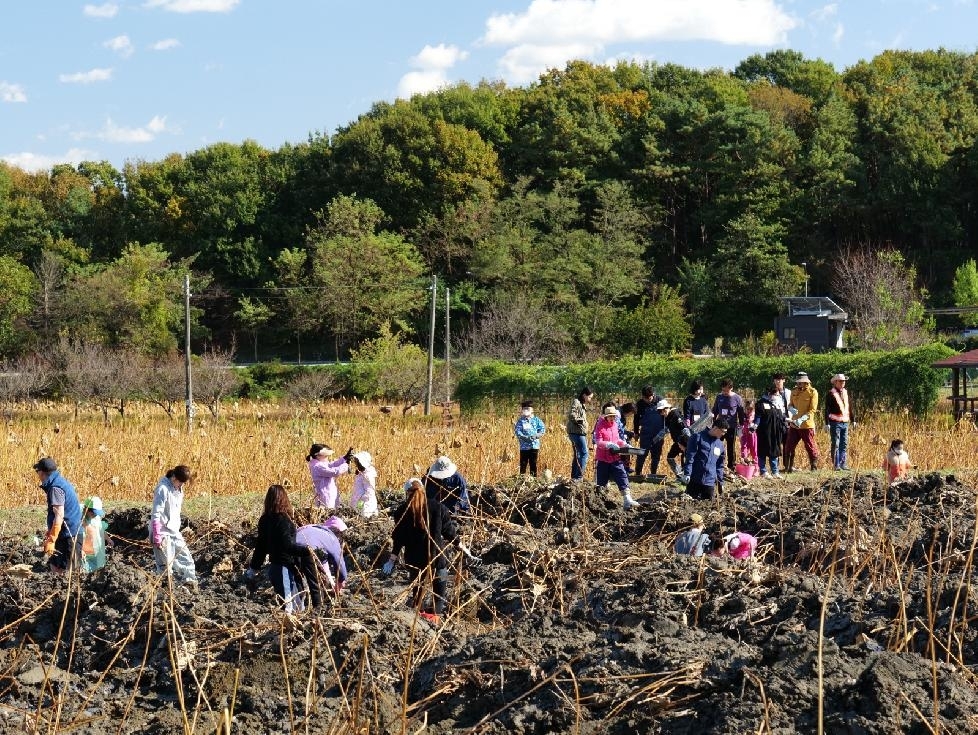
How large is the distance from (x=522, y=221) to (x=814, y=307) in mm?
11381

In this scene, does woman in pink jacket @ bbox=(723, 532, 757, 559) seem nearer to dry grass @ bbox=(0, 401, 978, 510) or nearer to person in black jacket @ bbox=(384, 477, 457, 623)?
person in black jacket @ bbox=(384, 477, 457, 623)

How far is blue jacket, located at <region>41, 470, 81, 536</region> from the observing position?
9.70 m

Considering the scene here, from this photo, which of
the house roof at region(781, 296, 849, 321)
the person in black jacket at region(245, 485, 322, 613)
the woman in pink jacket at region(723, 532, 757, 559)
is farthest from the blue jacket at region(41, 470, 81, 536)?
the house roof at region(781, 296, 849, 321)

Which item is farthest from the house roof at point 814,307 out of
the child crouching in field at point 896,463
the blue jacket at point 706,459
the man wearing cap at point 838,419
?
the blue jacket at point 706,459

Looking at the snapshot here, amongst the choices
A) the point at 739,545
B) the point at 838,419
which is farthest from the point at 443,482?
the point at 838,419

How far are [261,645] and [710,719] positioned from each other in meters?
2.76

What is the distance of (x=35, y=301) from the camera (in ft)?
151

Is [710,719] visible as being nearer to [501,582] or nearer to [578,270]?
[501,582]

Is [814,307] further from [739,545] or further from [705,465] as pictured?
[739,545]

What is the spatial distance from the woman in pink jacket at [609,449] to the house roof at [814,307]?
96.8 feet

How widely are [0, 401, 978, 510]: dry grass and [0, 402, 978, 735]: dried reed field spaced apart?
1701 millimetres

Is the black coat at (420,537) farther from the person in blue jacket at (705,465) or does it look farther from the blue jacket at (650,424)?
the blue jacket at (650,424)

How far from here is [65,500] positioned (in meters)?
9.83

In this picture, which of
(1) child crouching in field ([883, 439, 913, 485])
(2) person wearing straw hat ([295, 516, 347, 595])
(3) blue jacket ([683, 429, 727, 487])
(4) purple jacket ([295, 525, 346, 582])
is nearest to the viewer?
(2) person wearing straw hat ([295, 516, 347, 595])
